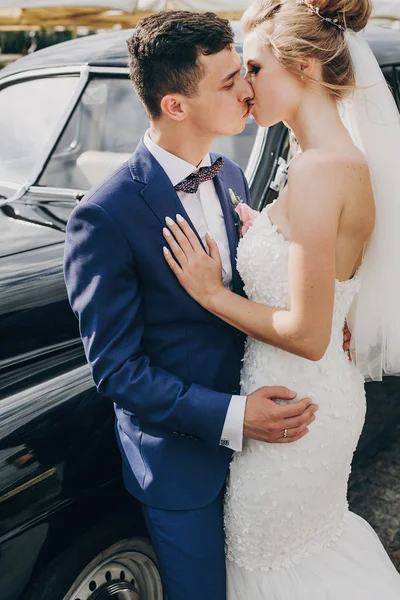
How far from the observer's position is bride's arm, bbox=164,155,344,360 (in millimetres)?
1703

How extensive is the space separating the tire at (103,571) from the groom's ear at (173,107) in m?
1.19

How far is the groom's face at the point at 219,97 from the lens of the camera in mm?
1889

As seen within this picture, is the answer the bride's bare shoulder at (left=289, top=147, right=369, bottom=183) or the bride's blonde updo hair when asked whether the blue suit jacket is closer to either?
the bride's bare shoulder at (left=289, top=147, right=369, bottom=183)

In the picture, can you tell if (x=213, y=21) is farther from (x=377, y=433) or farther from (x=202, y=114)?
(x=377, y=433)

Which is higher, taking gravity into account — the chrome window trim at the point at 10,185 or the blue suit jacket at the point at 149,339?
the blue suit jacket at the point at 149,339

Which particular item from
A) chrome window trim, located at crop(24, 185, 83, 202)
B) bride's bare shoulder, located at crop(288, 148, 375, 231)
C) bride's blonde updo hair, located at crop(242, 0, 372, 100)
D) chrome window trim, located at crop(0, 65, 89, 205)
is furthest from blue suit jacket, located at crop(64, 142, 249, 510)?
chrome window trim, located at crop(0, 65, 89, 205)

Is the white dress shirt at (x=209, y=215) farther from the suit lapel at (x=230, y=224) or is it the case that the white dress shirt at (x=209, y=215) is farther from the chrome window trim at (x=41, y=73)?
the chrome window trim at (x=41, y=73)

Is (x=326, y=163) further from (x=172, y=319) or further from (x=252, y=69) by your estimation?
(x=172, y=319)

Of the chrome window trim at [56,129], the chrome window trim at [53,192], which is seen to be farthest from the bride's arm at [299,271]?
the chrome window trim at [56,129]

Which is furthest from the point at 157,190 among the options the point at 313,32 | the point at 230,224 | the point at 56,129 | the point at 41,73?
the point at 41,73

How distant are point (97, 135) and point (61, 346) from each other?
1.11m

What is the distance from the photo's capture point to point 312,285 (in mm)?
1728

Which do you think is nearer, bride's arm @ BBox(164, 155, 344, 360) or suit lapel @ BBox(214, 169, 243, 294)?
bride's arm @ BBox(164, 155, 344, 360)

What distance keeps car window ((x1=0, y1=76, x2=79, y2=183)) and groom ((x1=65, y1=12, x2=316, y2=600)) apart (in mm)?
1277
